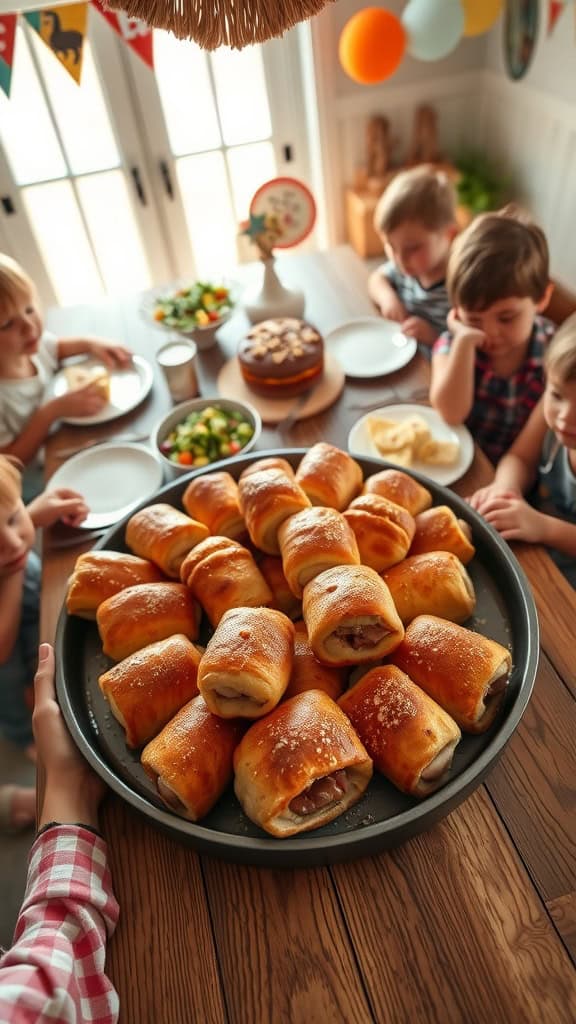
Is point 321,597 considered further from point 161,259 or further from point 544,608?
point 161,259

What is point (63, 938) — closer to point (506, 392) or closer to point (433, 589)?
point (433, 589)

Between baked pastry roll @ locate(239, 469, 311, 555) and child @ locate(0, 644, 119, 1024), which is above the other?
baked pastry roll @ locate(239, 469, 311, 555)

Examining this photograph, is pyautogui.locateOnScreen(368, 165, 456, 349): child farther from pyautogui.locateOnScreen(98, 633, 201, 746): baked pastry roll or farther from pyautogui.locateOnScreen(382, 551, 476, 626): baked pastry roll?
pyautogui.locateOnScreen(98, 633, 201, 746): baked pastry roll

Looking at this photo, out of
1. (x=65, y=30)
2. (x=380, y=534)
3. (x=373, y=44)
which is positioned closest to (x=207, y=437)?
(x=380, y=534)

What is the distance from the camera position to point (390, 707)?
815mm

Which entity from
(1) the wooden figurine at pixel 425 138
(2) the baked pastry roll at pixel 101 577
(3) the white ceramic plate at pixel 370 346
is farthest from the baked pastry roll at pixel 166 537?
(1) the wooden figurine at pixel 425 138

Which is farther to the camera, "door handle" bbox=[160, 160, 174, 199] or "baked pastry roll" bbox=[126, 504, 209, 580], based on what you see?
"door handle" bbox=[160, 160, 174, 199]

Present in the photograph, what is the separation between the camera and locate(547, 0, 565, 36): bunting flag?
254 cm

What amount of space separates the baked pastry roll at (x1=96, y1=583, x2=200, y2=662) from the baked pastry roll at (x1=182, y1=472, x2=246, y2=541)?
17 cm

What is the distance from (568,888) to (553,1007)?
13 cm

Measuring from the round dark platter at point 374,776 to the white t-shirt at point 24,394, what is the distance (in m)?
0.81

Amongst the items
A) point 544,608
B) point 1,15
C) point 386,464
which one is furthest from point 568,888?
point 1,15

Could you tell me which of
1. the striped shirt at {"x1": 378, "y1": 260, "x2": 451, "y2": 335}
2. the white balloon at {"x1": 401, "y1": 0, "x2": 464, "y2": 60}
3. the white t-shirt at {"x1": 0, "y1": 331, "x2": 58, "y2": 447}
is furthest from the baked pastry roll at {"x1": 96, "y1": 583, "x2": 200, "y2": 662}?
the white balloon at {"x1": 401, "y1": 0, "x2": 464, "y2": 60}

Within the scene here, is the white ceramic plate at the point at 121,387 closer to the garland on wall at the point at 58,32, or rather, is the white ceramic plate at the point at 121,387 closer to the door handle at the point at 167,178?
the garland on wall at the point at 58,32
